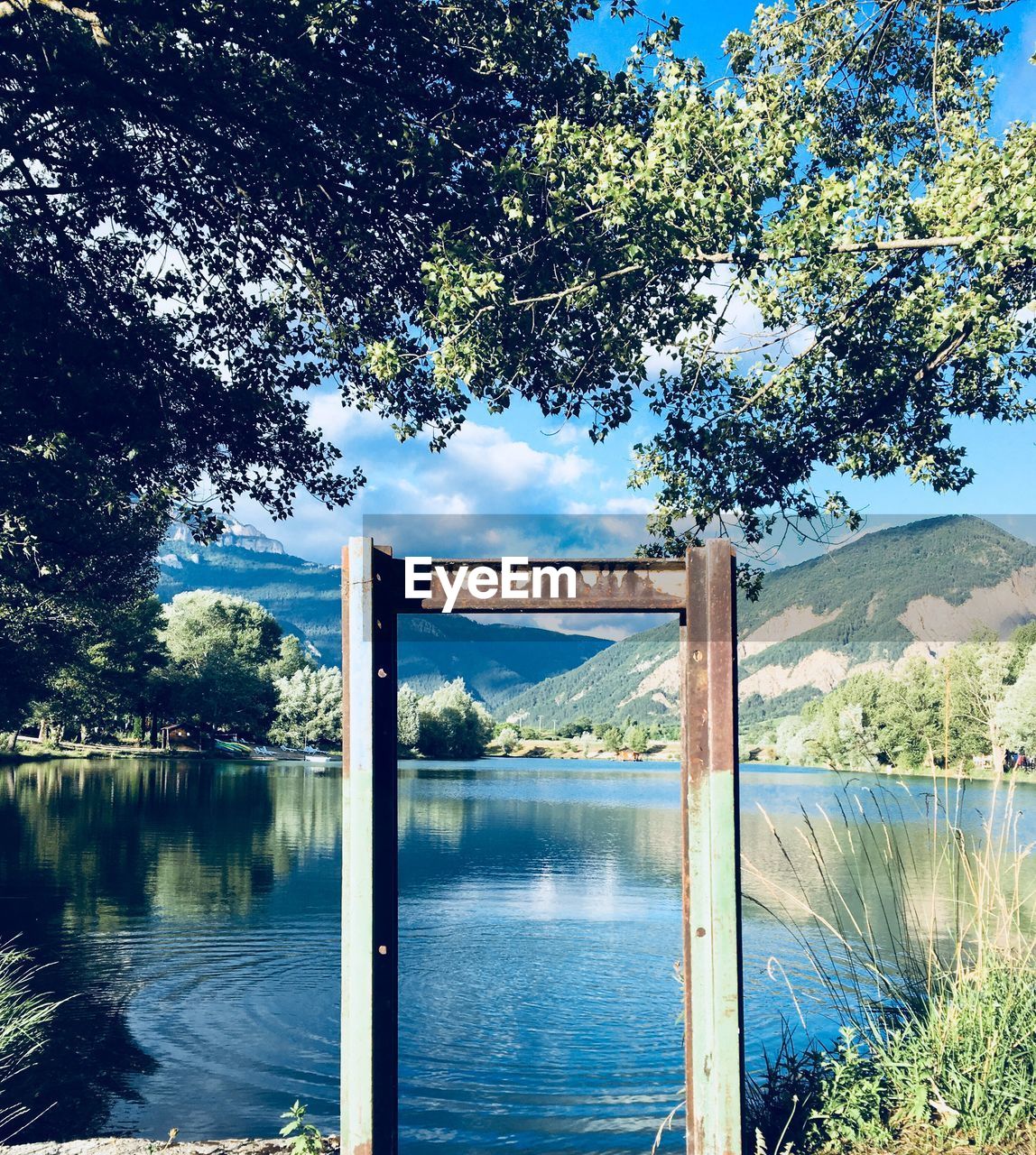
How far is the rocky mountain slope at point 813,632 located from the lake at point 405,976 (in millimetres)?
115676

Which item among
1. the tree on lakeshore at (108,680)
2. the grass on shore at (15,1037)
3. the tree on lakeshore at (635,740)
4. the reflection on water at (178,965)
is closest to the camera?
the grass on shore at (15,1037)

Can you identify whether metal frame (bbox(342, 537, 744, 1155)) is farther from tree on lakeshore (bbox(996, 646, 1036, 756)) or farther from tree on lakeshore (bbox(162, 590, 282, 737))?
tree on lakeshore (bbox(162, 590, 282, 737))

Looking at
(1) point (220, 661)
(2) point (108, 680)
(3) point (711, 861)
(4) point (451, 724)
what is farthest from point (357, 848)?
(4) point (451, 724)

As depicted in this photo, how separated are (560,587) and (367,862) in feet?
4.82

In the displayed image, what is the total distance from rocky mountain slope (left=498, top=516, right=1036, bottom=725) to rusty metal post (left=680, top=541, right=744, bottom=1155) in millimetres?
132547

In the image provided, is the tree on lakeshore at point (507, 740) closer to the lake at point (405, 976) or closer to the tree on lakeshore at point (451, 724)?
the tree on lakeshore at point (451, 724)

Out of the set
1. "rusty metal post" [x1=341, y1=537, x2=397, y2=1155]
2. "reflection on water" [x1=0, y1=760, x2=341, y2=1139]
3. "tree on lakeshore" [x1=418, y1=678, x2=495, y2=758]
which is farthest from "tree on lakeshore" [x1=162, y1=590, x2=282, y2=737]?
"rusty metal post" [x1=341, y1=537, x2=397, y2=1155]

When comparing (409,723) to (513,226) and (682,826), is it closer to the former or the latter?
(513,226)

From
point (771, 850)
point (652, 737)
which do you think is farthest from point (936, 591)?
point (771, 850)

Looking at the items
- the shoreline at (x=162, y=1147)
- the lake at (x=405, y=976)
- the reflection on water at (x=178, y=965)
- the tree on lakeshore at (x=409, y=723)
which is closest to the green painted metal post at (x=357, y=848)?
the shoreline at (x=162, y=1147)

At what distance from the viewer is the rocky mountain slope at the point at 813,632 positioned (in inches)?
5945

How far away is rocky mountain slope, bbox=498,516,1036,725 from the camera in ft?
495

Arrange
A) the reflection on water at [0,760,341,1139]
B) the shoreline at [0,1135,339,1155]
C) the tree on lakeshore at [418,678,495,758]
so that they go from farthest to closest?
the tree on lakeshore at [418,678,495,758] → the reflection on water at [0,760,341,1139] → the shoreline at [0,1135,339,1155]

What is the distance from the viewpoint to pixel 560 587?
15.2 feet
